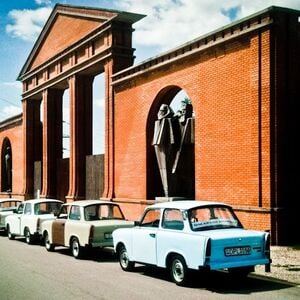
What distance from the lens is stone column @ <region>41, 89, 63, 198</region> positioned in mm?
29625

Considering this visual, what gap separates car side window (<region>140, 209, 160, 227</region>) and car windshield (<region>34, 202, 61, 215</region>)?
7.18 metres

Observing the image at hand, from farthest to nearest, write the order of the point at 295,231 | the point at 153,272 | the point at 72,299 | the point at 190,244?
1. the point at 295,231
2. the point at 153,272
3. the point at 190,244
4. the point at 72,299

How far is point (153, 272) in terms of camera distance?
10.5 m

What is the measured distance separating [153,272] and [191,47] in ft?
28.1

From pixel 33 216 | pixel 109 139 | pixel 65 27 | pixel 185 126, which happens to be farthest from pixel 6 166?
pixel 185 126

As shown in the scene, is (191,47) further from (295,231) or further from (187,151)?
(295,231)

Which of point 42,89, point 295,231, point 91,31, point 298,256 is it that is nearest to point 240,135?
point 295,231

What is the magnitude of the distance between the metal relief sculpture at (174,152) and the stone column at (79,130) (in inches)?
336

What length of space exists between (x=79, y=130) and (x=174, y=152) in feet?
30.6

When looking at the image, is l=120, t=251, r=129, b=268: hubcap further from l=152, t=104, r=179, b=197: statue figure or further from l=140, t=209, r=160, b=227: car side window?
l=152, t=104, r=179, b=197: statue figure

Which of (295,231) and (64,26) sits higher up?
(64,26)

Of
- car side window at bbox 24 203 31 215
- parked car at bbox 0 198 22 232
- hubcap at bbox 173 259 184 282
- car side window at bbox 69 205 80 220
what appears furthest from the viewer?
parked car at bbox 0 198 22 232

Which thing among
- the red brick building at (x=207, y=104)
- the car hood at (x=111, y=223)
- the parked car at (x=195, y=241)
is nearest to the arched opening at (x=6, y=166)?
the red brick building at (x=207, y=104)

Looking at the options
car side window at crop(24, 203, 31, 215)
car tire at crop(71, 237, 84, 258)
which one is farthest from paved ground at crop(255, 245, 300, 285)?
car side window at crop(24, 203, 31, 215)
